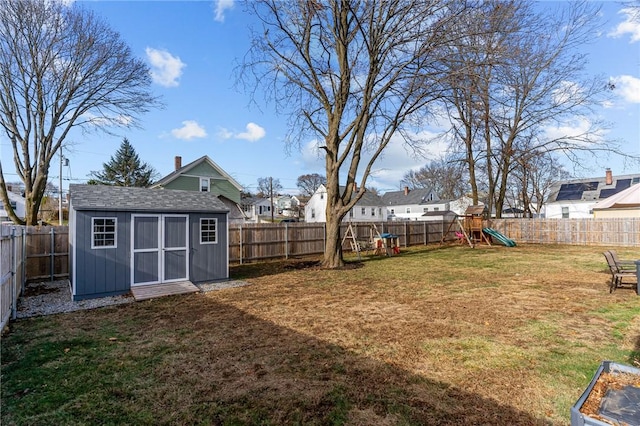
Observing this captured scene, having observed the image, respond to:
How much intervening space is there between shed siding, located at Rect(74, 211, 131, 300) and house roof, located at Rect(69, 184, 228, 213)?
0.71ft

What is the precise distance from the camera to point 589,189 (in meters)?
32.3

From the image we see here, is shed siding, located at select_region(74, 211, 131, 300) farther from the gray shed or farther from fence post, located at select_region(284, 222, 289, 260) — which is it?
fence post, located at select_region(284, 222, 289, 260)

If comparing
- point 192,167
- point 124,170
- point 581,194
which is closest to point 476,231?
point 581,194

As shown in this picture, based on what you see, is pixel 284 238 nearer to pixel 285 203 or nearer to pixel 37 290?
pixel 37 290

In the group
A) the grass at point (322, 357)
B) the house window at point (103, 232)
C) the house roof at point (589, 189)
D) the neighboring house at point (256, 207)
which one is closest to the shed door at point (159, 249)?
the house window at point (103, 232)

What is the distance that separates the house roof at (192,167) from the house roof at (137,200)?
16335 millimetres

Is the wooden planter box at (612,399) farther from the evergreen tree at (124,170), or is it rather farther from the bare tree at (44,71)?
the evergreen tree at (124,170)

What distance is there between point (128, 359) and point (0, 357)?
1717 mm

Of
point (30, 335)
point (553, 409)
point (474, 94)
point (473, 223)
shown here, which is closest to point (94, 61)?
point (30, 335)

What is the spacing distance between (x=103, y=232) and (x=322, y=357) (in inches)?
255

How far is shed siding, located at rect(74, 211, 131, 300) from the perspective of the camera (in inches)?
283

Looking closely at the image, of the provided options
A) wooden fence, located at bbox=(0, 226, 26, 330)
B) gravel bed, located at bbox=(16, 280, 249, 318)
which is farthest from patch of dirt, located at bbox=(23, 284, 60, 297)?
wooden fence, located at bbox=(0, 226, 26, 330)

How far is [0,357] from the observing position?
161 inches

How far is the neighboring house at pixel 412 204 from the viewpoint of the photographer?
158 ft
